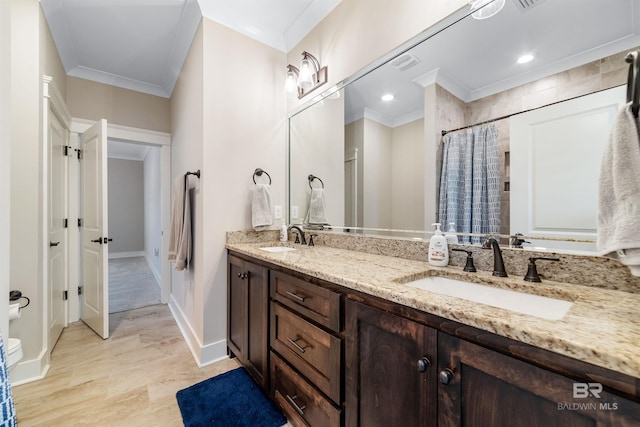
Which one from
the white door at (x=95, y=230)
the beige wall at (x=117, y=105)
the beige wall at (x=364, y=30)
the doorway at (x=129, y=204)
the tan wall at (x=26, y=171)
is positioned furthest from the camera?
the doorway at (x=129, y=204)

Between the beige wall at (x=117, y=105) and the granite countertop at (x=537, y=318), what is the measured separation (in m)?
2.90

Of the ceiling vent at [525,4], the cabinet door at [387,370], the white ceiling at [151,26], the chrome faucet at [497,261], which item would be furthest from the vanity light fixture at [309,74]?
the cabinet door at [387,370]

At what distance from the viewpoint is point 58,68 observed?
7.53 ft

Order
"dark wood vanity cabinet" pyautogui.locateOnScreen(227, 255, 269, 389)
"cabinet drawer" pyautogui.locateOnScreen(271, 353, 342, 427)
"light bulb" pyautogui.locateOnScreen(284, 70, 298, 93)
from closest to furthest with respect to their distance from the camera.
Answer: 1. "cabinet drawer" pyautogui.locateOnScreen(271, 353, 342, 427)
2. "dark wood vanity cabinet" pyautogui.locateOnScreen(227, 255, 269, 389)
3. "light bulb" pyautogui.locateOnScreen(284, 70, 298, 93)

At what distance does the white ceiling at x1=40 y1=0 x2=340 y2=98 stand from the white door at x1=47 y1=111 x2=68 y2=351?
713 mm

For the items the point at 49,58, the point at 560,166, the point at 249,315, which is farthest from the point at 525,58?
the point at 49,58

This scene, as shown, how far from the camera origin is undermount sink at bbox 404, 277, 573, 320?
0.80m

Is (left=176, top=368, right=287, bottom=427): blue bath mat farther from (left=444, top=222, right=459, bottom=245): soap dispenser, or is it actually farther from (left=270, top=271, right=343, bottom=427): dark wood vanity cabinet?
(left=444, top=222, right=459, bottom=245): soap dispenser

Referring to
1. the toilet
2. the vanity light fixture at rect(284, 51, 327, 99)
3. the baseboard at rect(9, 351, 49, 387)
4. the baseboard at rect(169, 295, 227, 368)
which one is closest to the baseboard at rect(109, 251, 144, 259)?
the baseboard at rect(9, 351, 49, 387)

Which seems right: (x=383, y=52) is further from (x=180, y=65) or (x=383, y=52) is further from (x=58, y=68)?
(x=58, y=68)

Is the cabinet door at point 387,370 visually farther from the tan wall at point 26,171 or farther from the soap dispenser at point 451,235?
the tan wall at point 26,171

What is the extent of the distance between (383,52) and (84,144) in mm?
3036

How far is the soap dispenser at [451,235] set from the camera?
47.9 inches

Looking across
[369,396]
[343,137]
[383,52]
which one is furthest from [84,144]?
[369,396]
